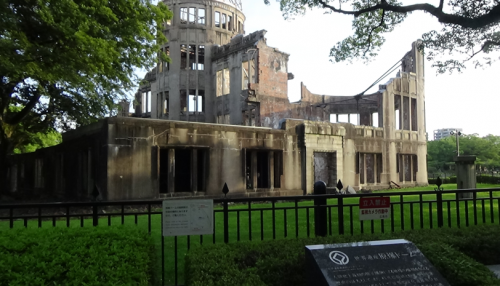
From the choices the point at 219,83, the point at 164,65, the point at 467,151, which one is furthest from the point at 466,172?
the point at 467,151

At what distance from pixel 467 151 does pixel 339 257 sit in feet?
205

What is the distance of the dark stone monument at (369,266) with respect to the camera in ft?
12.1

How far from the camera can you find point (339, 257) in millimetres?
3900

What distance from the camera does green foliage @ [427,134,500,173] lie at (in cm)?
5544

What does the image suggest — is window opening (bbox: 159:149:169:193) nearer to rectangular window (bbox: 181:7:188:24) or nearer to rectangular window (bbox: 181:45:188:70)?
rectangular window (bbox: 181:45:188:70)

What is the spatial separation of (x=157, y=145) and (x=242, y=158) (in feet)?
13.3

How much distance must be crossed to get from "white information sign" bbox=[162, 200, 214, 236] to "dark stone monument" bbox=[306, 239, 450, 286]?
1.52 metres

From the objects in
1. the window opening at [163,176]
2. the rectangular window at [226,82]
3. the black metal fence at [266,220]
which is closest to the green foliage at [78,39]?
the window opening at [163,176]

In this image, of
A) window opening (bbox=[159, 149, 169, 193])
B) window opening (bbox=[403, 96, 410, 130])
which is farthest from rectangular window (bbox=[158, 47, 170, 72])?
window opening (bbox=[403, 96, 410, 130])

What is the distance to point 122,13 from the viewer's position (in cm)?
1448

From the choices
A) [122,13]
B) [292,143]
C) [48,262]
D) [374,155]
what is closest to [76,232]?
[48,262]

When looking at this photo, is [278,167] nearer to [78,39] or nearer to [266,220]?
[266,220]

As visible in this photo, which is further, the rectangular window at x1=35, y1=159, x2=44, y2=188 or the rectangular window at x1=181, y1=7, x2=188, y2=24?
the rectangular window at x1=181, y1=7, x2=188, y2=24

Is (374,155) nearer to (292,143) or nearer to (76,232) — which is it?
(292,143)
